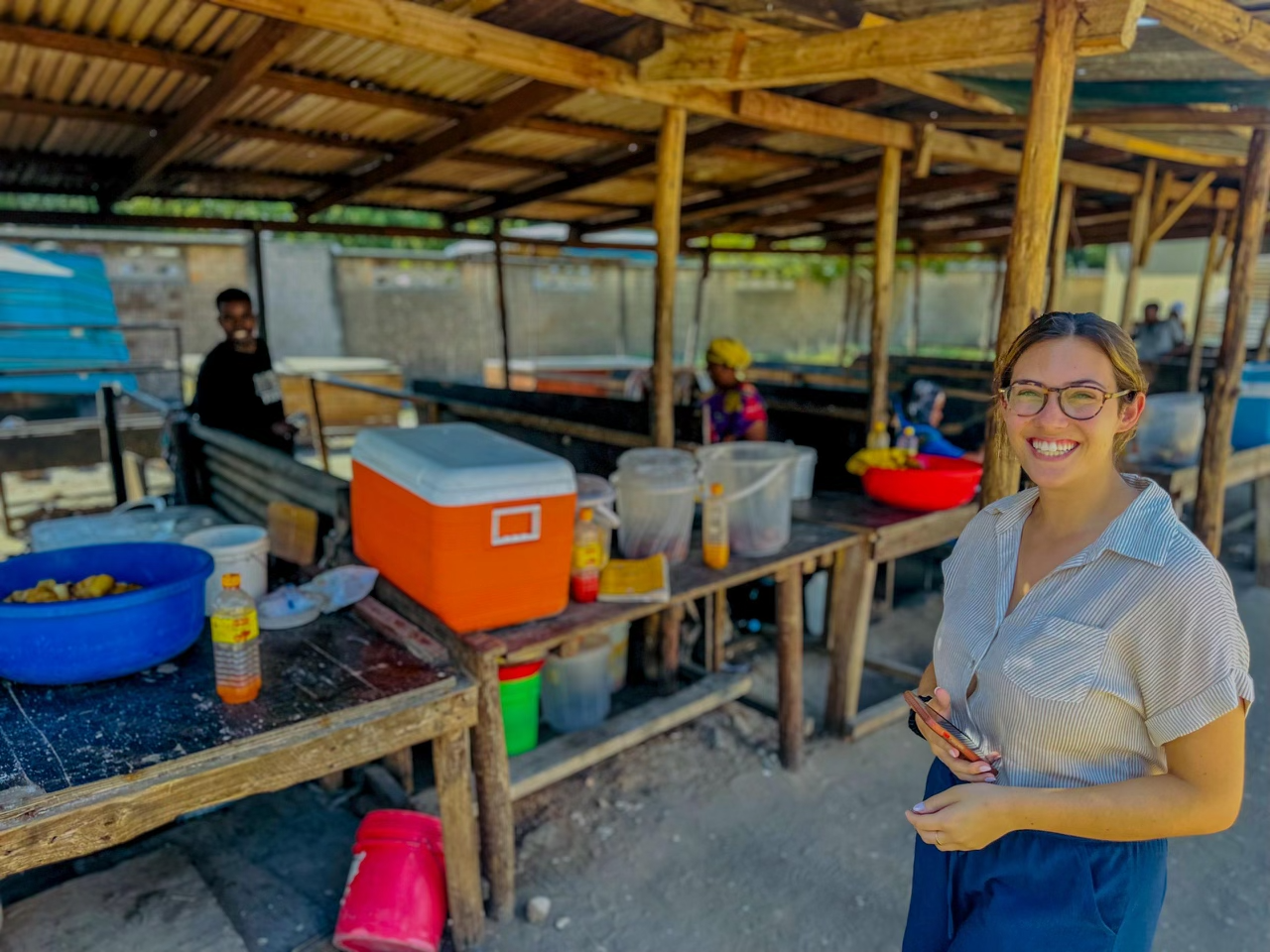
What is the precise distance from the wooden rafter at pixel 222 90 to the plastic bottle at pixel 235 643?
2.21m

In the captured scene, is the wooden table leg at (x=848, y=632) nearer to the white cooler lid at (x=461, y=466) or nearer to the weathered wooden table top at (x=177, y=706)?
the white cooler lid at (x=461, y=466)

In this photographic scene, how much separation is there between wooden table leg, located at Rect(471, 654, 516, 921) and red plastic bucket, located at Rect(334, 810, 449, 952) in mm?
166

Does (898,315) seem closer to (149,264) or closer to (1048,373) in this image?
(149,264)

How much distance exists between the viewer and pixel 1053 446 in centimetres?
134

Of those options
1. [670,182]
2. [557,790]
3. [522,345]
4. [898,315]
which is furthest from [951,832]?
[898,315]

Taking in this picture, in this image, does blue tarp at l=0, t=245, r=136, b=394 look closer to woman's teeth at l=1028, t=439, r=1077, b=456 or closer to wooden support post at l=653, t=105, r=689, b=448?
wooden support post at l=653, t=105, r=689, b=448

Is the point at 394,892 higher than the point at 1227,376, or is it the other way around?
the point at 1227,376

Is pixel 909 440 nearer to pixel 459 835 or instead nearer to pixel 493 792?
pixel 493 792

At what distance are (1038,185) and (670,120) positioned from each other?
1763mm

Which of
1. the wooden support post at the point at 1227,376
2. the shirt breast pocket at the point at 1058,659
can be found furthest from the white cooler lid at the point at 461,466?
the wooden support post at the point at 1227,376

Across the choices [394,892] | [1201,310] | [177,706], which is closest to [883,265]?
[394,892]

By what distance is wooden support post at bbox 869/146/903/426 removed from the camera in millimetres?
4520

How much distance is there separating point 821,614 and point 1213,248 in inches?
270

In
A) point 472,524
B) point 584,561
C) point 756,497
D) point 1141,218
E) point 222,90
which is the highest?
point 222,90
